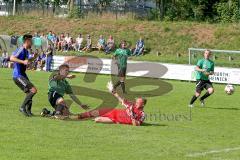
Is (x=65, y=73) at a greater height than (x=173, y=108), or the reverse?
(x=65, y=73)

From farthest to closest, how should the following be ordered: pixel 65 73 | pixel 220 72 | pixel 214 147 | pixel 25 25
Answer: pixel 25 25 < pixel 220 72 < pixel 65 73 < pixel 214 147

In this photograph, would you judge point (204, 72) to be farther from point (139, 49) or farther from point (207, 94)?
point (139, 49)

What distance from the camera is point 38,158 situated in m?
11.0

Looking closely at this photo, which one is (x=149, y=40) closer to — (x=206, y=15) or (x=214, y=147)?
(x=206, y=15)

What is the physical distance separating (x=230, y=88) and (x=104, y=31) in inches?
1291

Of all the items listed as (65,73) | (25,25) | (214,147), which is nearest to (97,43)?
(25,25)

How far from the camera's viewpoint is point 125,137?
13797 millimetres

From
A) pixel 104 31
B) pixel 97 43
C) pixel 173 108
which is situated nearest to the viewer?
pixel 173 108

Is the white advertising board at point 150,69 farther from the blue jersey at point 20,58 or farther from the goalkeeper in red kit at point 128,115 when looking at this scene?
the blue jersey at point 20,58

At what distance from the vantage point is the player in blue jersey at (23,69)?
16312 millimetres

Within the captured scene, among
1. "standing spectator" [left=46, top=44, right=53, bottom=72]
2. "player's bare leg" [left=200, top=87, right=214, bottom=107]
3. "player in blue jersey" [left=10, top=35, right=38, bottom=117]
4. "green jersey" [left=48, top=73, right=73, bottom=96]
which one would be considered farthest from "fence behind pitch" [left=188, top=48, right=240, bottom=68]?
"player in blue jersey" [left=10, top=35, right=38, bottom=117]

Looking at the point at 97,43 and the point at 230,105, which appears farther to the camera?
the point at 97,43

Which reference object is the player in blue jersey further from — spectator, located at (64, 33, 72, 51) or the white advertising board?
spectator, located at (64, 33, 72, 51)

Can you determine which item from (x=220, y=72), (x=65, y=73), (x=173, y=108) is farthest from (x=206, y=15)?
(x=65, y=73)
